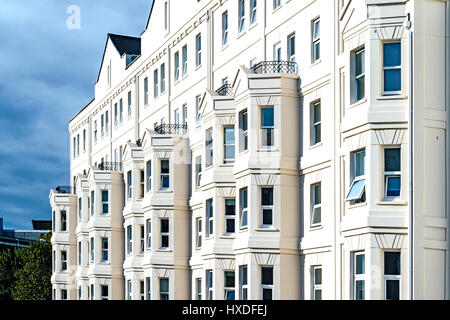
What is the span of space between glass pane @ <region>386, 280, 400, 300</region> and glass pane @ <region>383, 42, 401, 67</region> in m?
5.75

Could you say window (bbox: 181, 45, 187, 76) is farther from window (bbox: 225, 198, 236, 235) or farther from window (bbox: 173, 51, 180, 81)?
window (bbox: 225, 198, 236, 235)

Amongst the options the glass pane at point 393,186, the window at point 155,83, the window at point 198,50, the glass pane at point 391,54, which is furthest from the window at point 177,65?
the glass pane at point 393,186

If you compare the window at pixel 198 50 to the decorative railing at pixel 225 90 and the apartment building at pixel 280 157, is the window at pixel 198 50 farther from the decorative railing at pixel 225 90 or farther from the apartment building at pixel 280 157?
the decorative railing at pixel 225 90

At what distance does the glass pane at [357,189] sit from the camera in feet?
85.2

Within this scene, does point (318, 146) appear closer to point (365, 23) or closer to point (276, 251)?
point (276, 251)

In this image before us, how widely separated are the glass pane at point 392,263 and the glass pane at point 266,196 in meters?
8.67

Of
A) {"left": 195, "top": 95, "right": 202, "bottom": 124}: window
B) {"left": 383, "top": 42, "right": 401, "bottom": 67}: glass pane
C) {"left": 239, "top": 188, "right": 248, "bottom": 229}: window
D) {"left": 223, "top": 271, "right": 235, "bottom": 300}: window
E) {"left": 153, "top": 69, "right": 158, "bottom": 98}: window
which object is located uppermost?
{"left": 153, "top": 69, "right": 158, "bottom": 98}: window

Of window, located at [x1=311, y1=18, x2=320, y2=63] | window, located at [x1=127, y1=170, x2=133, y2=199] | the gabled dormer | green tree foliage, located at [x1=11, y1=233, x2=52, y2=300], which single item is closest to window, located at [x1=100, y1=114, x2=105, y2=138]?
the gabled dormer

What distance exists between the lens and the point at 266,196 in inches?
1309

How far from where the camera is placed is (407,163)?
81.1 feet

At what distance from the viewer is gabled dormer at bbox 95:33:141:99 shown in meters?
58.2

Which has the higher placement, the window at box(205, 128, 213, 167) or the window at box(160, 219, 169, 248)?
the window at box(205, 128, 213, 167)

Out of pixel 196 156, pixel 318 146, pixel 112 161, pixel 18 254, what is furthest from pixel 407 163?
pixel 18 254

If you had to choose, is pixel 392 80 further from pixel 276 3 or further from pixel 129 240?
pixel 129 240
